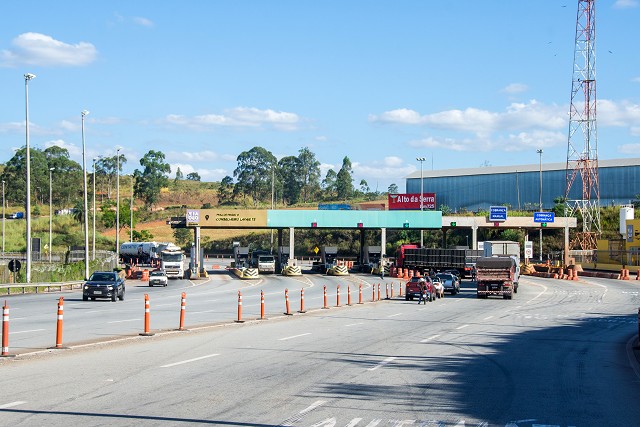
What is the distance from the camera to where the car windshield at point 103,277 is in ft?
140

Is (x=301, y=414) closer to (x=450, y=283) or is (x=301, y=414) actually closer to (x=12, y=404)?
(x=12, y=404)

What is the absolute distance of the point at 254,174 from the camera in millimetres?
191250

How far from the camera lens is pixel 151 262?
340 ft

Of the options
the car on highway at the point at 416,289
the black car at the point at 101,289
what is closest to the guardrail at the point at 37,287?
the black car at the point at 101,289

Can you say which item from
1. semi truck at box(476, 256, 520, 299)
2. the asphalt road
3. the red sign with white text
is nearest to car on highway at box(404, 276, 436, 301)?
semi truck at box(476, 256, 520, 299)

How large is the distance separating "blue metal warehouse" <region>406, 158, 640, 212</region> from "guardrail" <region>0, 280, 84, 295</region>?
88.5 meters

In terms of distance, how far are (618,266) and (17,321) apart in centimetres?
7223

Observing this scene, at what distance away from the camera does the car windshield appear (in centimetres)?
4282

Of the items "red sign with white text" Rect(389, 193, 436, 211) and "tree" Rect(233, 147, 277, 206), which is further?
"tree" Rect(233, 147, 277, 206)

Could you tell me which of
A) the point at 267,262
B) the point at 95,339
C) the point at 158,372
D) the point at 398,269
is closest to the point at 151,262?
the point at 267,262

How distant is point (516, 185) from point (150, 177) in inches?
3223

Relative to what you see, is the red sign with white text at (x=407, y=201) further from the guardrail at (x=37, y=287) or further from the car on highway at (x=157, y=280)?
the guardrail at (x=37, y=287)

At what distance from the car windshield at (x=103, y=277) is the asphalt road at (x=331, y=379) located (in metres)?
17.7

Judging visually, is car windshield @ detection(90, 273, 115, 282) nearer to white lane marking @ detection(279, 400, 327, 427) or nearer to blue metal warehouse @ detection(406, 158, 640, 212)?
white lane marking @ detection(279, 400, 327, 427)
